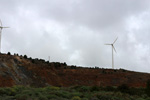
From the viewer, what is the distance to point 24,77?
170 ft

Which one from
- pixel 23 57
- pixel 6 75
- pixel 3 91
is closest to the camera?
A: pixel 3 91

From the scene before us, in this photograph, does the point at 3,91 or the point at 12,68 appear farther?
the point at 12,68

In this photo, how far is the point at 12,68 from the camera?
52344mm

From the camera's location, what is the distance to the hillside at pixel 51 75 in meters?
50.0

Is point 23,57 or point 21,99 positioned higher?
point 23,57

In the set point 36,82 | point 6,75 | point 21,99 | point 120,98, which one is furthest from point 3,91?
point 36,82

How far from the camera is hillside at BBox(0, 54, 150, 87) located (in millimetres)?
50031

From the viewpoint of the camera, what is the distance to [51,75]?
188 feet

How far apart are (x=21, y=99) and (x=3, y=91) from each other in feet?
15.4

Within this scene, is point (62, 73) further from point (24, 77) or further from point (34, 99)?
point (34, 99)

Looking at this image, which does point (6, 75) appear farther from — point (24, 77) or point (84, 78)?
point (84, 78)

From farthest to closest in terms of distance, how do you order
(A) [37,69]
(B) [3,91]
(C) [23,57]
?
1. (C) [23,57]
2. (A) [37,69]
3. (B) [3,91]

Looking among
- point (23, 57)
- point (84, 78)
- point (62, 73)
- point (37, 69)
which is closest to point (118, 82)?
point (84, 78)

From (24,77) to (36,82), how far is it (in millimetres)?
2893
